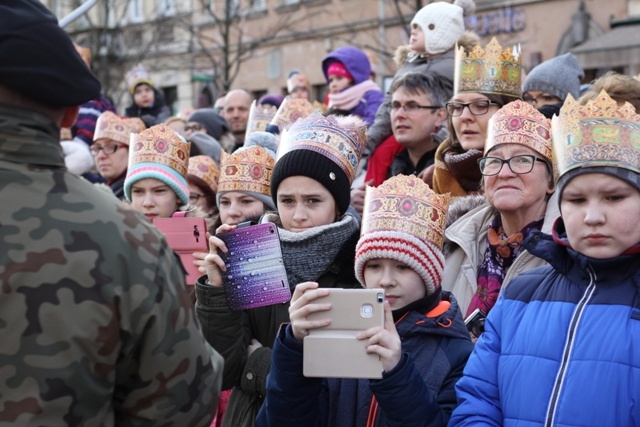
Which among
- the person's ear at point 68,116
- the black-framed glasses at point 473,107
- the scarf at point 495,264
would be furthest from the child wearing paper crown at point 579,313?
the black-framed glasses at point 473,107

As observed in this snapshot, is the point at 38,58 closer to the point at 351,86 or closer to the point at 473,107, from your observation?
the point at 473,107

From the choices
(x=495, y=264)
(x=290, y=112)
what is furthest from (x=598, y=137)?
(x=290, y=112)

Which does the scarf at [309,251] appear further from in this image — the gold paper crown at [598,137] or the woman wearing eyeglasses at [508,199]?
the gold paper crown at [598,137]

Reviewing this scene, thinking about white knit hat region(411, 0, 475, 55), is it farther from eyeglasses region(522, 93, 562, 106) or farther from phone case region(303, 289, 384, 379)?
Answer: phone case region(303, 289, 384, 379)

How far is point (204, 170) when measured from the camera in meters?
6.66

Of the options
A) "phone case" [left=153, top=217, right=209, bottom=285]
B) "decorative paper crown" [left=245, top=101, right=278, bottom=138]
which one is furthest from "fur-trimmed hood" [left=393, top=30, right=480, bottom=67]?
"phone case" [left=153, top=217, right=209, bottom=285]

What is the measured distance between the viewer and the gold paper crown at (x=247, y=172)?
539cm

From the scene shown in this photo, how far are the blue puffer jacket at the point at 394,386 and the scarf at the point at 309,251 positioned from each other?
0.63 metres

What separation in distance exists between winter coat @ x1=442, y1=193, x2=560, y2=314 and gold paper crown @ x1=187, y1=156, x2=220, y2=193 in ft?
8.04

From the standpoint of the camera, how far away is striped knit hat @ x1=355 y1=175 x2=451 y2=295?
12.2 feet

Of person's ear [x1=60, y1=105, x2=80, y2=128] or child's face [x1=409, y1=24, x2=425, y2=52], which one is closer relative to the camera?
person's ear [x1=60, y1=105, x2=80, y2=128]

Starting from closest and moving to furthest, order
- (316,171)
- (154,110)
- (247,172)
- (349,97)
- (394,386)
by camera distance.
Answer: (394,386) → (316,171) → (247,172) → (349,97) → (154,110)

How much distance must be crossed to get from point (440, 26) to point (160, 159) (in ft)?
6.94

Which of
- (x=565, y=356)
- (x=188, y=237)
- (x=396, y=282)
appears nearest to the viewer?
(x=565, y=356)
